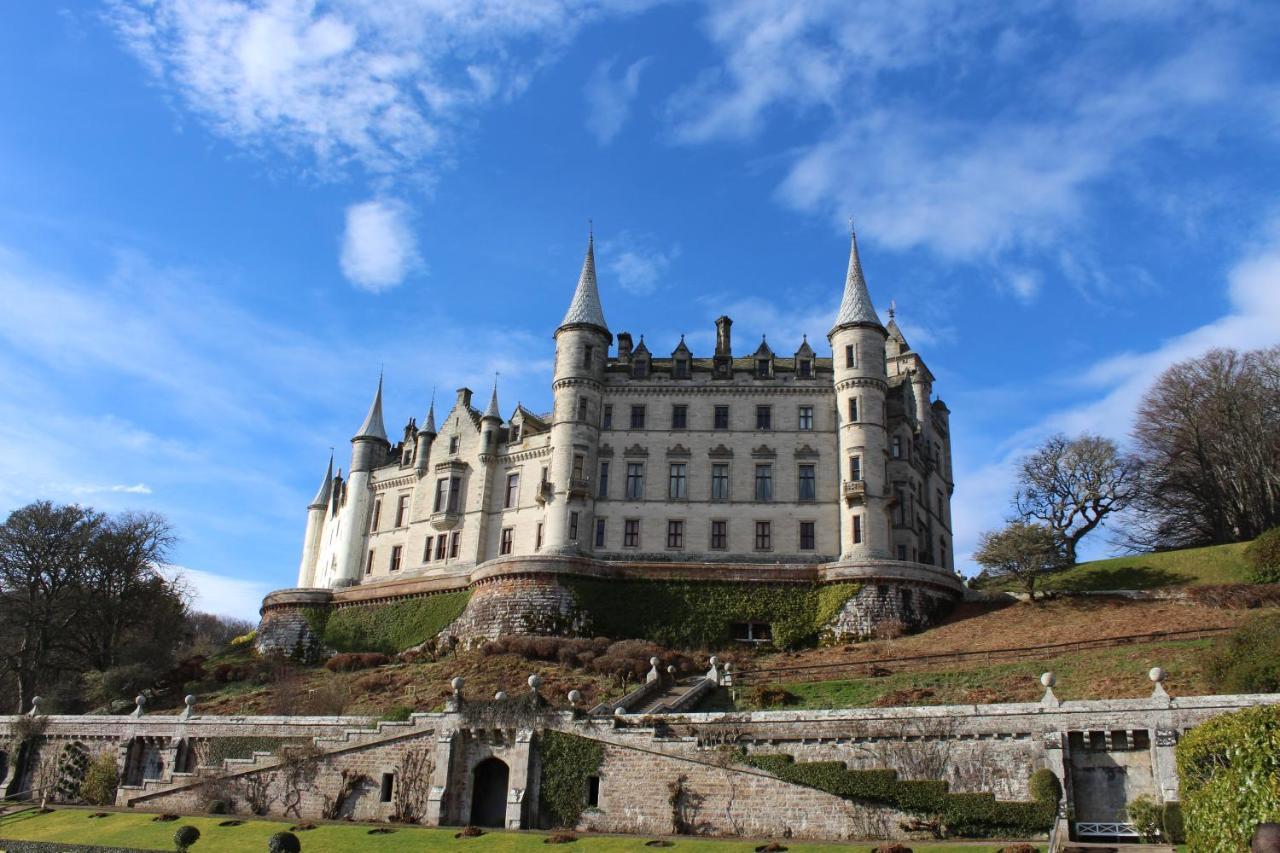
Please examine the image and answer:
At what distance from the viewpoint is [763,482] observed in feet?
197

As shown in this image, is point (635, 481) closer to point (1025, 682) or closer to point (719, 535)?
point (719, 535)

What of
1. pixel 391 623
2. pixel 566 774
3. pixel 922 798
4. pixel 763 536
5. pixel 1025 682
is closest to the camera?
pixel 922 798

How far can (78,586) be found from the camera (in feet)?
202

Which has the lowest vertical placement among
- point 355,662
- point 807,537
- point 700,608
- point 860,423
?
point 355,662

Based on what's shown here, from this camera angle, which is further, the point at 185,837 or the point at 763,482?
the point at 763,482

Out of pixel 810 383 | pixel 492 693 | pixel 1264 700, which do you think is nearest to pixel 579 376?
pixel 810 383

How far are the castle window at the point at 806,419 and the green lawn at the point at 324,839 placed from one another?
33.7 meters

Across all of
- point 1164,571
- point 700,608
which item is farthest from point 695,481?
point 1164,571

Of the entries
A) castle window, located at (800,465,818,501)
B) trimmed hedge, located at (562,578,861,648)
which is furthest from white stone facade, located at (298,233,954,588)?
trimmed hedge, located at (562,578,861,648)

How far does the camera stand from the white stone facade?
192ft

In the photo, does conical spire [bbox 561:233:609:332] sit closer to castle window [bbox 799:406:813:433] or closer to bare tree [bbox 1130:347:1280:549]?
castle window [bbox 799:406:813:433]

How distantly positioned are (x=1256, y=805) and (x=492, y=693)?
101 ft

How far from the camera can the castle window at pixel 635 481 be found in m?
60.8

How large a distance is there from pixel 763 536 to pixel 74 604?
38827 millimetres
